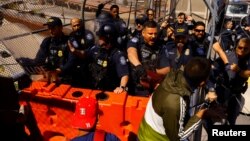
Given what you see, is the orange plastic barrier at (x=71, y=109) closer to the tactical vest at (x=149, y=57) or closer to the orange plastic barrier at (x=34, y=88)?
the orange plastic barrier at (x=34, y=88)

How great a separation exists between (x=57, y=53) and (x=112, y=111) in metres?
1.76

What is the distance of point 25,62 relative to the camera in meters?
5.34

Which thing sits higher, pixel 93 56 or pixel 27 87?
pixel 93 56

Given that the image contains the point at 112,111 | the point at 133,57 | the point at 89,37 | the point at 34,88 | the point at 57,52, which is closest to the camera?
the point at 112,111

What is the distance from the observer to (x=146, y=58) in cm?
434

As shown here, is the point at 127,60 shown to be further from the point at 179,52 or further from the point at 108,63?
the point at 179,52

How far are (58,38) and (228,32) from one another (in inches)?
195

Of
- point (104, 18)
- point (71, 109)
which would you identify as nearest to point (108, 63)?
point (71, 109)

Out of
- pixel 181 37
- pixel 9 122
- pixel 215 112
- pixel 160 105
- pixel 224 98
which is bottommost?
pixel 224 98

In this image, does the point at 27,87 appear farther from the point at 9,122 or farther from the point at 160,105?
the point at 160,105

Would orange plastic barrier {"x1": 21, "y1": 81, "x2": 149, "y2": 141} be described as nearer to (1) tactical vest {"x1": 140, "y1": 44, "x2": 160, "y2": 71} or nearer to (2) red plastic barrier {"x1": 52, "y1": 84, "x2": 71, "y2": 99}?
(2) red plastic barrier {"x1": 52, "y1": 84, "x2": 71, "y2": 99}

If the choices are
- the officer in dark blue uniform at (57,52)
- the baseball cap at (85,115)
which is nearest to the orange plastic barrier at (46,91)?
the officer in dark blue uniform at (57,52)

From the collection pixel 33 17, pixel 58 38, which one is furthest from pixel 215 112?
pixel 33 17

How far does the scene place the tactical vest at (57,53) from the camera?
4691mm
